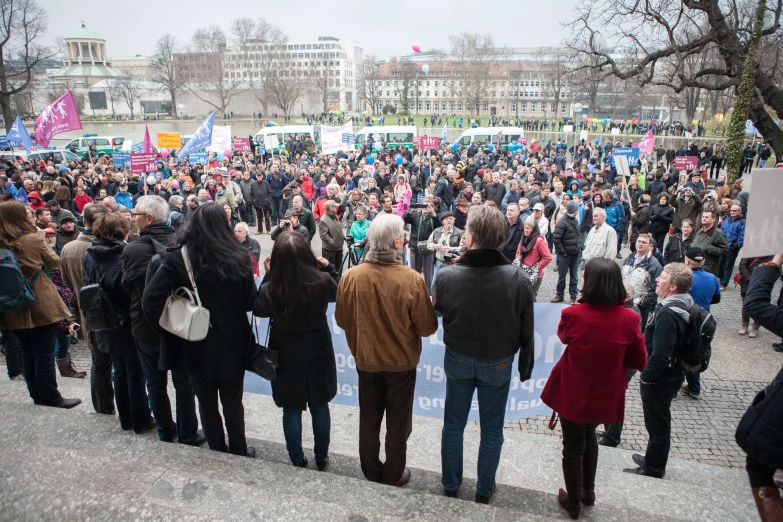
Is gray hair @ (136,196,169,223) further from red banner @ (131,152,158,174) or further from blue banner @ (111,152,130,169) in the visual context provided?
blue banner @ (111,152,130,169)

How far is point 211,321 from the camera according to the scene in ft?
9.82

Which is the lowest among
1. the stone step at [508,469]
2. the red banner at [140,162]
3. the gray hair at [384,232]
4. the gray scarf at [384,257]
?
the stone step at [508,469]

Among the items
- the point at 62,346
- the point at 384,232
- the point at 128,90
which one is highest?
the point at 128,90

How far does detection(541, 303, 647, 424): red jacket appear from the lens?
8.87 ft

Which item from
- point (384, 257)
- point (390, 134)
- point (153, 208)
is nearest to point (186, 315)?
point (153, 208)

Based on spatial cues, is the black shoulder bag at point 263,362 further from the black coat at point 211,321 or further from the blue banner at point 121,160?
the blue banner at point 121,160

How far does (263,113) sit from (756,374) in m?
93.9

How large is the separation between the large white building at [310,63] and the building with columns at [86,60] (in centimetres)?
2954

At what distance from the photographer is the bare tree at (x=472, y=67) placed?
86250 millimetres

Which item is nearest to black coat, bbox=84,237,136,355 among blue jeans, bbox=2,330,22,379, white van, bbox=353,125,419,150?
blue jeans, bbox=2,330,22,379

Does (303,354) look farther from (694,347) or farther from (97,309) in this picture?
(694,347)

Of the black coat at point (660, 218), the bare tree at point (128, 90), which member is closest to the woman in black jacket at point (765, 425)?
the black coat at point (660, 218)

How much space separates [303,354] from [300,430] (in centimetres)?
59

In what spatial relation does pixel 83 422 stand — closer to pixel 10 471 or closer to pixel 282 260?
pixel 10 471
